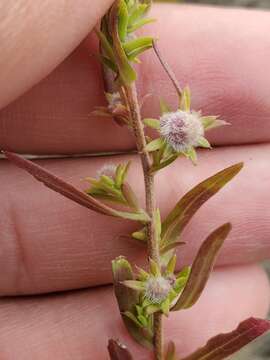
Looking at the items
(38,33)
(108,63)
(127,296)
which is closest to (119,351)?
(127,296)

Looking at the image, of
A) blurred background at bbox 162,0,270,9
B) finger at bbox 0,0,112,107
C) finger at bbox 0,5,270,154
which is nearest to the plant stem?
finger at bbox 0,0,112,107

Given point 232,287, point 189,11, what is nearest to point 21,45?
point 189,11

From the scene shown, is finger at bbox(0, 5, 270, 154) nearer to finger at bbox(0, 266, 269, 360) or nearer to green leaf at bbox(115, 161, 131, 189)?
green leaf at bbox(115, 161, 131, 189)

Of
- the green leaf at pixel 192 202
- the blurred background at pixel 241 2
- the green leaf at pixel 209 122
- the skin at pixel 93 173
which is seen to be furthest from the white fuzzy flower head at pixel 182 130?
the blurred background at pixel 241 2

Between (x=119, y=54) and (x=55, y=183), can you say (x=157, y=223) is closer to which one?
(x=55, y=183)

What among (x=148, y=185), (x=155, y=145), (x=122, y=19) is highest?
(x=122, y=19)

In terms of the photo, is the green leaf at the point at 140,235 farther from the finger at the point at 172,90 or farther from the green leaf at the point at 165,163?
the finger at the point at 172,90
